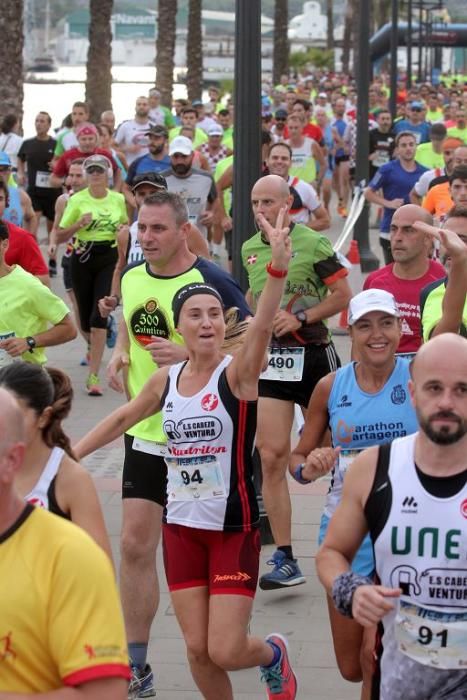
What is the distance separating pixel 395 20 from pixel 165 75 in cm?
662

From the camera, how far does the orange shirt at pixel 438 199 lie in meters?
11.7

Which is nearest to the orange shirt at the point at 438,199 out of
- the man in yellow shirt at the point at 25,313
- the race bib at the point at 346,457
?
the man in yellow shirt at the point at 25,313

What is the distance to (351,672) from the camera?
5.41 m

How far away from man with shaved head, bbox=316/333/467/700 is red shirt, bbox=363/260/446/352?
3124 mm

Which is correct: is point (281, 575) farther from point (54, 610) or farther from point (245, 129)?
point (54, 610)

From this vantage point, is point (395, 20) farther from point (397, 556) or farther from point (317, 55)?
point (317, 55)

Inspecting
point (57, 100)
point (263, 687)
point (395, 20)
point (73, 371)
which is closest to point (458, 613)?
point (263, 687)

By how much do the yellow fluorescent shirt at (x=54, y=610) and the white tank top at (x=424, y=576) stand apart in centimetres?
103

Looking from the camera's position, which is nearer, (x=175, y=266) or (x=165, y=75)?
(x=175, y=266)

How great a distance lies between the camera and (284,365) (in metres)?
7.56

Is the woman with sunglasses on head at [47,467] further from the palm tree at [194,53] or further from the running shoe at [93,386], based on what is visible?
the palm tree at [194,53]

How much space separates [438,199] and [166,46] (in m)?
23.9

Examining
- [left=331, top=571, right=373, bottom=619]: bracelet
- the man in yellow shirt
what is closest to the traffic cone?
the man in yellow shirt

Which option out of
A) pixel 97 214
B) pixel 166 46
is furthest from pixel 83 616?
pixel 166 46
